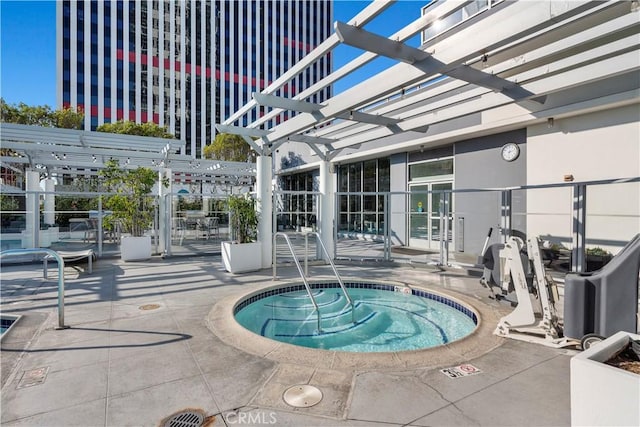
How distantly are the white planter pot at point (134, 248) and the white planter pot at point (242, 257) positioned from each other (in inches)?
116

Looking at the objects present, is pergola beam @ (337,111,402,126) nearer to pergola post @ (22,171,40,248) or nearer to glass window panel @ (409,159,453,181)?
glass window panel @ (409,159,453,181)

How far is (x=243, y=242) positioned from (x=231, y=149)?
17.4m

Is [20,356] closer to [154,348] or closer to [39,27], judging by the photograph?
[154,348]

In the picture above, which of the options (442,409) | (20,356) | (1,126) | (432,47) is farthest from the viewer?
(1,126)

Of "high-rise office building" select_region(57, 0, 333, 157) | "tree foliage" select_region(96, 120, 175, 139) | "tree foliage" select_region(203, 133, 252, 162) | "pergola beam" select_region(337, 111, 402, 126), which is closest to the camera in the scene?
"pergola beam" select_region(337, 111, 402, 126)

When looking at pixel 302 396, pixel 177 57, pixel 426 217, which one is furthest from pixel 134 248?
pixel 177 57

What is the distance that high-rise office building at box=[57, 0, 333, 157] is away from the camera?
36.7m

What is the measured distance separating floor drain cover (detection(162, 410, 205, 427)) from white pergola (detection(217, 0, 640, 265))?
3.56 meters

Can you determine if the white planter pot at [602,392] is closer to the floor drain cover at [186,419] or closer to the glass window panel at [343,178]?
the floor drain cover at [186,419]

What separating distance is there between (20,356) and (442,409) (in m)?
3.65

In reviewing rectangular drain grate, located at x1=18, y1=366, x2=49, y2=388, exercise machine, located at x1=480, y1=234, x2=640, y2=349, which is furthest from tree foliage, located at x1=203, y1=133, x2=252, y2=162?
exercise machine, located at x1=480, y1=234, x2=640, y2=349

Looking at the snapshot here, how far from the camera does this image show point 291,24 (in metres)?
52.5

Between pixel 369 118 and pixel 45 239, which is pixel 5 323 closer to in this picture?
pixel 369 118

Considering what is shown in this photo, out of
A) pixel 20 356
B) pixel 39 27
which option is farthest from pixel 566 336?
pixel 39 27
